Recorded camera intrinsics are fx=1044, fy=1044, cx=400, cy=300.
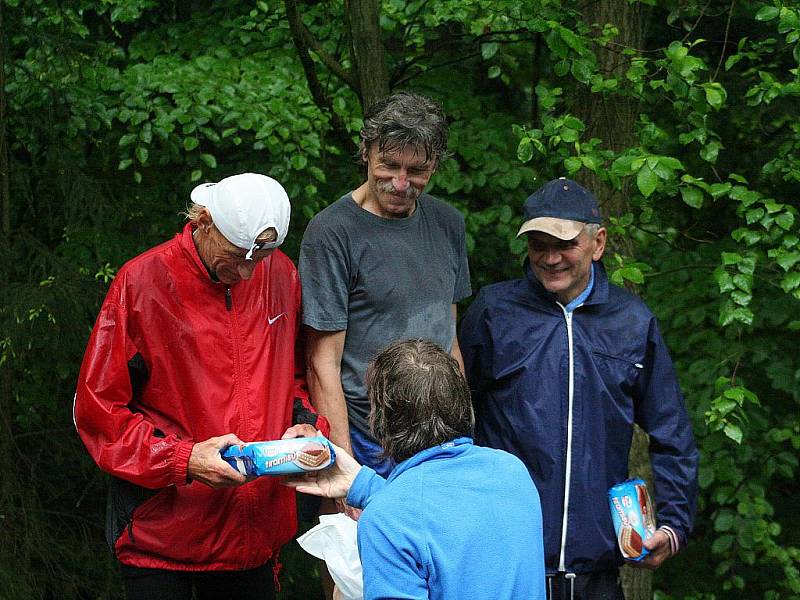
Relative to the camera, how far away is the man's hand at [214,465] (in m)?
2.90

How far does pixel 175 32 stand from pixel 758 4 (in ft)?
9.60

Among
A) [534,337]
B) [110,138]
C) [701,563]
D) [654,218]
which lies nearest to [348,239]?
[534,337]

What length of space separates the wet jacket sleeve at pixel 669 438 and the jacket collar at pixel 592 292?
198 millimetres

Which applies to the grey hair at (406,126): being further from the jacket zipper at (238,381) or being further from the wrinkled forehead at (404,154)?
the jacket zipper at (238,381)

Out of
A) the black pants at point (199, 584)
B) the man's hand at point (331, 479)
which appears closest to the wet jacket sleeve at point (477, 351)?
the man's hand at point (331, 479)

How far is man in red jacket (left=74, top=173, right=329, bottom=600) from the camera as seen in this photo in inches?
115

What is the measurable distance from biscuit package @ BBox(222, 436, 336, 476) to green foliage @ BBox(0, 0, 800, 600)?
1706 millimetres

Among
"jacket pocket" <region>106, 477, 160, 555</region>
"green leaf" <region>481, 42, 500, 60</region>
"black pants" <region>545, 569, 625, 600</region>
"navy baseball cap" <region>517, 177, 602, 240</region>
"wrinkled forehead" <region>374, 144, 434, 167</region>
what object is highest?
"green leaf" <region>481, 42, 500, 60</region>

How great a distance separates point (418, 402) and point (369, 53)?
2389 millimetres

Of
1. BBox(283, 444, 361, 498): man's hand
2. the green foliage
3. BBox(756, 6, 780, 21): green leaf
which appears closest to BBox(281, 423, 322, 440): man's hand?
BBox(283, 444, 361, 498): man's hand

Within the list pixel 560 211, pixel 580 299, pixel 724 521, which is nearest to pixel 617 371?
pixel 580 299

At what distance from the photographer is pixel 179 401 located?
119 inches

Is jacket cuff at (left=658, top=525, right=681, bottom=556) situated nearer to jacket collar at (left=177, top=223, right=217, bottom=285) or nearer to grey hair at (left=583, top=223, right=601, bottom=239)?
grey hair at (left=583, top=223, right=601, bottom=239)

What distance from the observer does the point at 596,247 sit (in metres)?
3.48
